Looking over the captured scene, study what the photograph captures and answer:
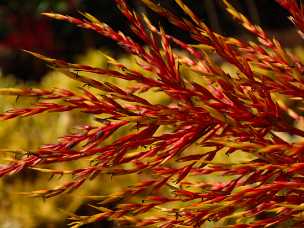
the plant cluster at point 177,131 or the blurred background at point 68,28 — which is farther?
the blurred background at point 68,28

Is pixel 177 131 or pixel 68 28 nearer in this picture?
pixel 177 131

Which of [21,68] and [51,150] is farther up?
[51,150]

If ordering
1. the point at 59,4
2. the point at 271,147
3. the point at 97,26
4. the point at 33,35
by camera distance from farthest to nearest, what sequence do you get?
the point at 33,35 < the point at 59,4 < the point at 97,26 < the point at 271,147

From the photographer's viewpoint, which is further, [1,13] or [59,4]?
[1,13]

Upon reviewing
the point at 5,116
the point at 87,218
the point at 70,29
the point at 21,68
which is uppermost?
the point at 5,116

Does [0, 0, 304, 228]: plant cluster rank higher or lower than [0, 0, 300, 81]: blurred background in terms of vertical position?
higher

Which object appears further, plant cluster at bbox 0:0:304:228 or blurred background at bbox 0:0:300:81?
blurred background at bbox 0:0:300:81

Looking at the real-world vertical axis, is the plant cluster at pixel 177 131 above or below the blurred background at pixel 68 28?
above

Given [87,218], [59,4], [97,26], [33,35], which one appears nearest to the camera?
[87,218]

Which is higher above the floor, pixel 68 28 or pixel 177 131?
pixel 177 131

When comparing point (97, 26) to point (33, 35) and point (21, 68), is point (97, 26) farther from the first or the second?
point (21, 68)

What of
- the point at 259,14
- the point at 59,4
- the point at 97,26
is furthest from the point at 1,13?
the point at 97,26
